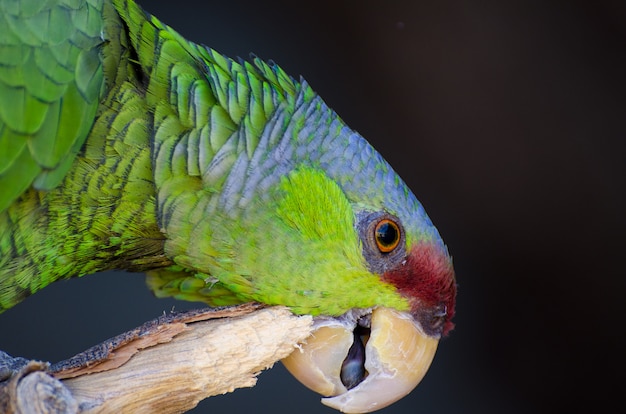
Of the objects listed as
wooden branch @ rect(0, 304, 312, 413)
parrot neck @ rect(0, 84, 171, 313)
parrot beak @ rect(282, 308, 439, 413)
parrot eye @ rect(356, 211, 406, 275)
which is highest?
parrot neck @ rect(0, 84, 171, 313)

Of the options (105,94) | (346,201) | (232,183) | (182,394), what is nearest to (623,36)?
(346,201)

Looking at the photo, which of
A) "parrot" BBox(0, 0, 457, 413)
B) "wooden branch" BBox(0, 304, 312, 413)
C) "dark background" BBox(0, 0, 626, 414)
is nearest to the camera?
"wooden branch" BBox(0, 304, 312, 413)

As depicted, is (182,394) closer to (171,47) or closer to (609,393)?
(171,47)

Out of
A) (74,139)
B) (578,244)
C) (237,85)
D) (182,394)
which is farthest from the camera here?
(578,244)

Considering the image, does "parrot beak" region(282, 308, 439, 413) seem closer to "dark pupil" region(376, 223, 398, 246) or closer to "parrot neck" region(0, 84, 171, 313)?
"dark pupil" region(376, 223, 398, 246)

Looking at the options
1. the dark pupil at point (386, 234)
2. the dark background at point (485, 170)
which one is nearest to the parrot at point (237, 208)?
the dark pupil at point (386, 234)

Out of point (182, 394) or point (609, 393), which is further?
point (609, 393)

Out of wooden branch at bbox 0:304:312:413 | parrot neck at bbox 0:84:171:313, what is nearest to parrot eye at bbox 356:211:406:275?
wooden branch at bbox 0:304:312:413

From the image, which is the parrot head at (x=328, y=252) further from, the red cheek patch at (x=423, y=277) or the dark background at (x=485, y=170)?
the dark background at (x=485, y=170)
